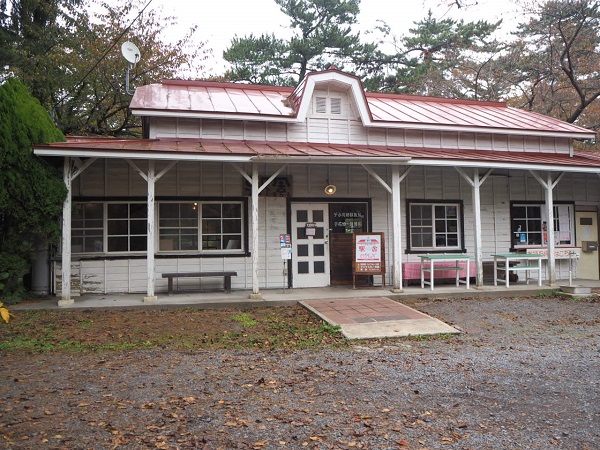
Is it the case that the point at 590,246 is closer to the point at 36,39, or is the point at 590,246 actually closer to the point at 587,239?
the point at 587,239

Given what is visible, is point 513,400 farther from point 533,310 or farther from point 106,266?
point 106,266

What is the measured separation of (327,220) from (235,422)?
793cm

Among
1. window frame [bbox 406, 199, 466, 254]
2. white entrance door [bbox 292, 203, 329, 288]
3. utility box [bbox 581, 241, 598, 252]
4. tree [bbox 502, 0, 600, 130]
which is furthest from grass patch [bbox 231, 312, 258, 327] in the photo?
tree [bbox 502, 0, 600, 130]

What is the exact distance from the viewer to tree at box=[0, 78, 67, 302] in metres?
8.18

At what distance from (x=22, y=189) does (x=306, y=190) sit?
6.21 metres

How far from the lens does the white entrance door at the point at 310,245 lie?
1108 cm

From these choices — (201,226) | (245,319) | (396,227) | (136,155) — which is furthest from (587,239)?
(136,155)

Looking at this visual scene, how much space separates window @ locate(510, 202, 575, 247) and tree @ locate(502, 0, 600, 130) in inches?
333

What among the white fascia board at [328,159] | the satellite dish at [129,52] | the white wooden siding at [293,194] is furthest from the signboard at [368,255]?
the satellite dish at [129,52]

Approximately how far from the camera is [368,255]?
10.6 metres

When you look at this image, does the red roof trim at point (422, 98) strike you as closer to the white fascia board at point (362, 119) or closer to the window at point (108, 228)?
the white fascia board at point (362, 119)

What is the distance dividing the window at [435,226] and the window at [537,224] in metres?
1.71

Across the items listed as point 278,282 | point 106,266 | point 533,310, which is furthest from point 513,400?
point 106,266

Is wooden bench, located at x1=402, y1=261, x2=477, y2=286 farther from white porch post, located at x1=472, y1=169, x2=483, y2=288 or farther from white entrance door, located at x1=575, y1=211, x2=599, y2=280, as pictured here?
white entrance door, located at x1=575, y1=211, x2=599, y2=280
